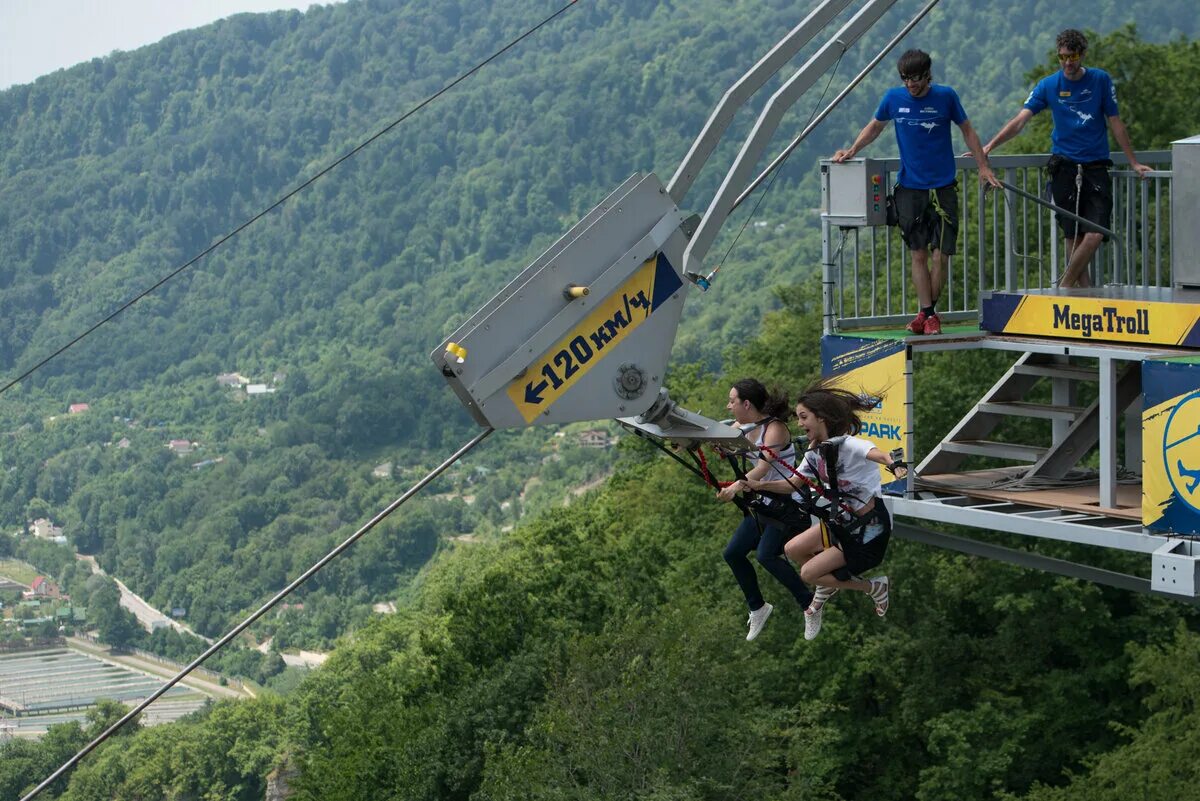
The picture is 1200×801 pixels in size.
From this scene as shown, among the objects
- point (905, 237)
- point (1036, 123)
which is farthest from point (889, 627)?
point (905, 237)

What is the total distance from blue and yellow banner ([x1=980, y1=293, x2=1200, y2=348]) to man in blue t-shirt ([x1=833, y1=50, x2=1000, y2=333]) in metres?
0.56

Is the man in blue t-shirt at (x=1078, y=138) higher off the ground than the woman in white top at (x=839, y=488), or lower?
higher

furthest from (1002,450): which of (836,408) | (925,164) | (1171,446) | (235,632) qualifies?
(235,632)

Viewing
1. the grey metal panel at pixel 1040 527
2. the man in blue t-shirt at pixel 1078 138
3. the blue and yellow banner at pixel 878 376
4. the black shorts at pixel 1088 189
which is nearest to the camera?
the grey metal panel at pixel 1040 527

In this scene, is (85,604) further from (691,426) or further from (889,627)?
(691,426)

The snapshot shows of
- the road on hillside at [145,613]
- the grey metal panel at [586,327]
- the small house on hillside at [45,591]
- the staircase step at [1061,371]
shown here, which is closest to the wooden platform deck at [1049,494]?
the staircase step at [1061,371]

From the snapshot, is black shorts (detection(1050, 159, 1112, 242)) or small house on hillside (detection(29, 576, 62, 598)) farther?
small house on hillside (detection(29, 576, 62, 598))

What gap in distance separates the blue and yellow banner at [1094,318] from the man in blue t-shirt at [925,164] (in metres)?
0.56

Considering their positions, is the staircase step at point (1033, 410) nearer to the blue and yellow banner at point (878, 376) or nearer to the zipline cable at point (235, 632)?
the blue and yellow banner at point (878, 376)

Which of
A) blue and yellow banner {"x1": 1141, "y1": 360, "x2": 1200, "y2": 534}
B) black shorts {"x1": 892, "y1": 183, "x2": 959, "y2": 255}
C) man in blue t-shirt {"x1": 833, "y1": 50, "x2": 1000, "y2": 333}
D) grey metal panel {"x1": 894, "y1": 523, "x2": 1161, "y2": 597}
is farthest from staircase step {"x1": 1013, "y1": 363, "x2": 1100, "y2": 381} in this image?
blue and yellow banner {"x1": 1141, "y1": 360, "x2": 1200, "y2": 534}

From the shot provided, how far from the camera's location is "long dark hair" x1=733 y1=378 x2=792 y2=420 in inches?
463

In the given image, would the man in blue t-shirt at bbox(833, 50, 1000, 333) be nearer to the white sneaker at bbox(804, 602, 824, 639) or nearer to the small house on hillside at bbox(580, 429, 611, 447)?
the white sneaker at bbox(804, 602, 824, 639)

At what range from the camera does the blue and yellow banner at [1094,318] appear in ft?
42.4

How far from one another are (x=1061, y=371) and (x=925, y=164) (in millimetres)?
2741
